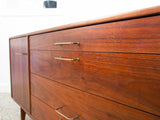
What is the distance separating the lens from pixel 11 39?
119 centimetres

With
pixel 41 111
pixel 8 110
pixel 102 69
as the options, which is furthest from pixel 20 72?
pixel 102 69

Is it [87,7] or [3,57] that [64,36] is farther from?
[3,57]

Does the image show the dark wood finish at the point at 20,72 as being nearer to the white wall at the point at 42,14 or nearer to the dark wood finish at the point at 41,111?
the dark wood finish at the point at 41,111

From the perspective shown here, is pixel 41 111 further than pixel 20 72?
No

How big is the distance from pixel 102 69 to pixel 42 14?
1435 mm

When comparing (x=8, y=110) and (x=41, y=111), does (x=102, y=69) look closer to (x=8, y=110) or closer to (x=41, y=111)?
(x=41, y=111)

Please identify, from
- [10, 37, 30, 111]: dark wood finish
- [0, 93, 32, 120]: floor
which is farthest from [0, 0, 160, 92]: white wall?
[10, 37, 30, 111]: dark wood finish

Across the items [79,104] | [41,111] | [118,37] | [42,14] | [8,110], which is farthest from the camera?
[42,14]

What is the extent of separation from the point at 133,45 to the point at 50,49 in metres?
0.45

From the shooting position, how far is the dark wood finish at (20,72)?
951 mm

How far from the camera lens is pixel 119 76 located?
1.29 feet

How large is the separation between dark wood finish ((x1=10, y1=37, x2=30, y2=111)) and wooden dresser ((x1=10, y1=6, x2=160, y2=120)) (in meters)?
0.20

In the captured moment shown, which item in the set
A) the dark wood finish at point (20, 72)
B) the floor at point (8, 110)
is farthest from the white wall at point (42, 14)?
the dark wood finish at point (20, 72)

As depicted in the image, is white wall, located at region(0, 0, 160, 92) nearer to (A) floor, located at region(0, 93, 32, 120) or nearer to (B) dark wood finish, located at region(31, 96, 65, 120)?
(A) floor, located at region(0, 93, 32, 120)
